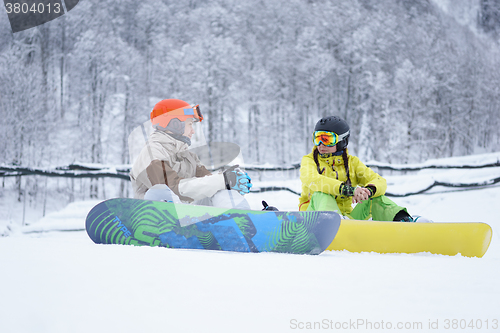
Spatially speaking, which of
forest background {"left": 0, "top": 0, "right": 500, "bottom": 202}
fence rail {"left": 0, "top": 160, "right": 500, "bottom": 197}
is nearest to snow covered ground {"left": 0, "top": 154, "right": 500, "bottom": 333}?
fence rail {"left": 0, "top": 160, "right": 500, "bottom": 197}

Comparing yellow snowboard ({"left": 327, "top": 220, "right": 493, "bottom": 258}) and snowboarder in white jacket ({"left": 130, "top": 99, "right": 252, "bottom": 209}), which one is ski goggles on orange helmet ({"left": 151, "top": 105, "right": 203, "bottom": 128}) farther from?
yellow snowboard ({"left": 327, "top": 220, "right": 493, "bottom": 258})

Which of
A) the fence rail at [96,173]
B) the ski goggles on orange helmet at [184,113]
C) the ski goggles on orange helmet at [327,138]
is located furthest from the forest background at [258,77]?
the ski goggles on orange helmet at [184,113]

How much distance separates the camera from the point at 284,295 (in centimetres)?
101

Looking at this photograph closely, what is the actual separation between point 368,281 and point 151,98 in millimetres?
17071

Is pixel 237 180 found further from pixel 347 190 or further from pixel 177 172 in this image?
pixel 347 190

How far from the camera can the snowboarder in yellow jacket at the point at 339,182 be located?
257 cm

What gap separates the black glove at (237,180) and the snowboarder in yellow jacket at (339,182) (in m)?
0.71

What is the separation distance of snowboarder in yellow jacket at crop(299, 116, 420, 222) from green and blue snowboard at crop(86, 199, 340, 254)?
63 cm

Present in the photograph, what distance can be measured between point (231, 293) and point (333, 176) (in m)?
2.03

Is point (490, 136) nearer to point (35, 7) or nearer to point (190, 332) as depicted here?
point (190, 332)

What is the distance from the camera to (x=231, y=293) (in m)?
1.02

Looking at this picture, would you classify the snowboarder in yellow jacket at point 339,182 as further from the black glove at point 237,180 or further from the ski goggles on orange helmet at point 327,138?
the black glove at point 237,180

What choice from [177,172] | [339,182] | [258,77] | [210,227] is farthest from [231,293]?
[258,77]

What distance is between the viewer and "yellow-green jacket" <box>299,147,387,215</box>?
2637 mm
